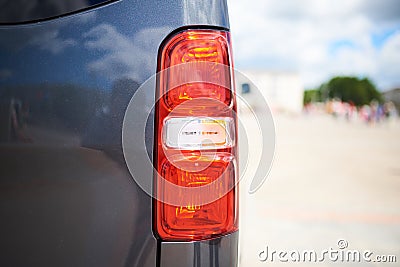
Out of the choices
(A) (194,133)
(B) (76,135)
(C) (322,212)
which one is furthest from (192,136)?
(C) (322,212)

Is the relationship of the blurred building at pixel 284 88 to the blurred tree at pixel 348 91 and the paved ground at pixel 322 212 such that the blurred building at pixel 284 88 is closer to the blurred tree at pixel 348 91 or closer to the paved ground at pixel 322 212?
the blurred tree at pixel 348 91

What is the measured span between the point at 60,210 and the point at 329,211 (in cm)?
465

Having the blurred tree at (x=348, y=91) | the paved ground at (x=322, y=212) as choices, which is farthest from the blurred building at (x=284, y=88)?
the paved ground at (x=322, y=212)

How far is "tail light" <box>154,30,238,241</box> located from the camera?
4.52 feet

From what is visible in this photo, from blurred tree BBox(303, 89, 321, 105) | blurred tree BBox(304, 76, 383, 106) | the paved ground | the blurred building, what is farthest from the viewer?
blurred tree BBox(303, 89, 321, 105)

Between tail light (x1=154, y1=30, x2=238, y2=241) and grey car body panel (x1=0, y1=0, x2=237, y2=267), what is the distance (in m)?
0.05

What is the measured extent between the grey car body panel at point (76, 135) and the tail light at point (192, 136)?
0.15 ft

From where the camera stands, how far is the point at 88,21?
1348 millimetres

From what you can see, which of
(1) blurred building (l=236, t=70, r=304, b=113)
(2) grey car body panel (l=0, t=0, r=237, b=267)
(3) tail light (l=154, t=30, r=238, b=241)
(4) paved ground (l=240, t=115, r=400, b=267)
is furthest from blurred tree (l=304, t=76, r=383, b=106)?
(2) grey car body panel (l=0, t=0, r=237, b=267)

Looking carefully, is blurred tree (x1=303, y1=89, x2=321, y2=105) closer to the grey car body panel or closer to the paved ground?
the paved ground

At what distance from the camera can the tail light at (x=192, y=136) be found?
1378 millimetres

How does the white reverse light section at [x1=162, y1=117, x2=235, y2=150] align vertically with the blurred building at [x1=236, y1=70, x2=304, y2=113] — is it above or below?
below

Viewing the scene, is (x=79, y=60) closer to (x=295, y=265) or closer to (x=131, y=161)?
(x=131, y=161)

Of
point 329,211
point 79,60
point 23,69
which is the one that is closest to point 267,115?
point 79,60
